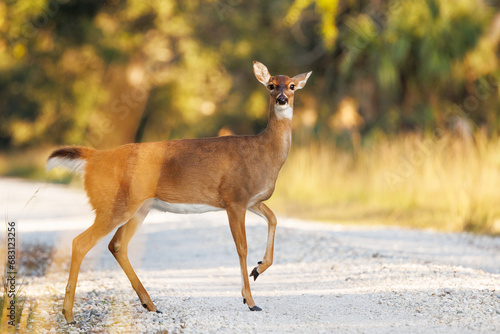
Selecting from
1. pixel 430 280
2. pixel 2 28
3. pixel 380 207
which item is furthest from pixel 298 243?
pixel 2 28

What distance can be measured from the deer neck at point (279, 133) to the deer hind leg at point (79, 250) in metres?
1.51

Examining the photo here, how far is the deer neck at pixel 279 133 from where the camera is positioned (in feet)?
20.8

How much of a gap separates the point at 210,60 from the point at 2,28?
275 inches

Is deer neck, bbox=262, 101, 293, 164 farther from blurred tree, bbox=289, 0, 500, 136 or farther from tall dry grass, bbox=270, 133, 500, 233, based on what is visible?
blurred tree, bbox=289, 0, 500, 136

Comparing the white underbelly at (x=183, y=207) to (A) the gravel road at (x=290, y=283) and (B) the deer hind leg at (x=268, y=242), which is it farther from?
(A) the gravel road at (x=290, y=283)

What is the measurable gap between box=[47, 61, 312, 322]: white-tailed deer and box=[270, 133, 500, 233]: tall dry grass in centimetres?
710

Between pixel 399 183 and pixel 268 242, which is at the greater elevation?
pixel 268 242

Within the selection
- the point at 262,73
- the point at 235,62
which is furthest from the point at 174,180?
the point at 235,62

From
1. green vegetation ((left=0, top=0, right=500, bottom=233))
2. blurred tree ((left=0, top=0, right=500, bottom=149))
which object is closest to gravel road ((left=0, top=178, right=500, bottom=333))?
green vegetation ((left=0, top=0, right=500, bottom=233))

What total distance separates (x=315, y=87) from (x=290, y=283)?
1603 centimetres

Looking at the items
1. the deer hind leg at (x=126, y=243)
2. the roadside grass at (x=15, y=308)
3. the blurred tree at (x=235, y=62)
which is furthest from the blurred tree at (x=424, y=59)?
the roadside grass at (x=15, y=308)

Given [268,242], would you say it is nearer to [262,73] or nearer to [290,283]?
[290,283]

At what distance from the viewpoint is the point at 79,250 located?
5781 millimetres

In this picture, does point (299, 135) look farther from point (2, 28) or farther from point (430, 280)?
point (430, 280)
